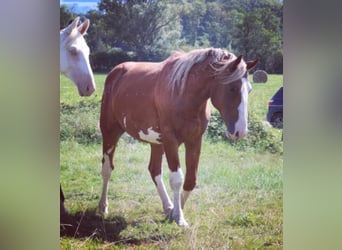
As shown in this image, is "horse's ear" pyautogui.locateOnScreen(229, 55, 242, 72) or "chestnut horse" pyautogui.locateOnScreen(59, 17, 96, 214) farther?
"chestnut horse" pyautogui.locateOnScreen(59, 17, 96, 214)

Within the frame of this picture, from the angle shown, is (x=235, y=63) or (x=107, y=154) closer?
(x=235, y=63)

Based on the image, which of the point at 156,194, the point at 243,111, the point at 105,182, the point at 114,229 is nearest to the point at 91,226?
the point at 114,229

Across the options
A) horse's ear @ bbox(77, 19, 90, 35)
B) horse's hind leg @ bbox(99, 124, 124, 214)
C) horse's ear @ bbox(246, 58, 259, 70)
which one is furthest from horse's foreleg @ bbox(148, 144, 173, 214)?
horse's ear @ bbox(77, 19, 90, 35)

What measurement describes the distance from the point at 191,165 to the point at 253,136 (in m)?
0.38

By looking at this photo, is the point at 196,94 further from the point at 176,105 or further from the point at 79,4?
the point at 79,4

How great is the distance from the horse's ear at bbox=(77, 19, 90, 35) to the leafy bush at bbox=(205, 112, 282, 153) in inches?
33.8

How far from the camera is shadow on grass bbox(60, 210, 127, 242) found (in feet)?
8.68

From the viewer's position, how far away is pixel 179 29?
2654mm

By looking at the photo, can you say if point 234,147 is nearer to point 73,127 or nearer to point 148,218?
point 148,218

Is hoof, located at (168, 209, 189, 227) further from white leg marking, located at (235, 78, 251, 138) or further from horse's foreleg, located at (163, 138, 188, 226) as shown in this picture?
white leg marking, located at (235, 78, 251, 138)

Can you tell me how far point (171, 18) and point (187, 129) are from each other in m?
0.62
